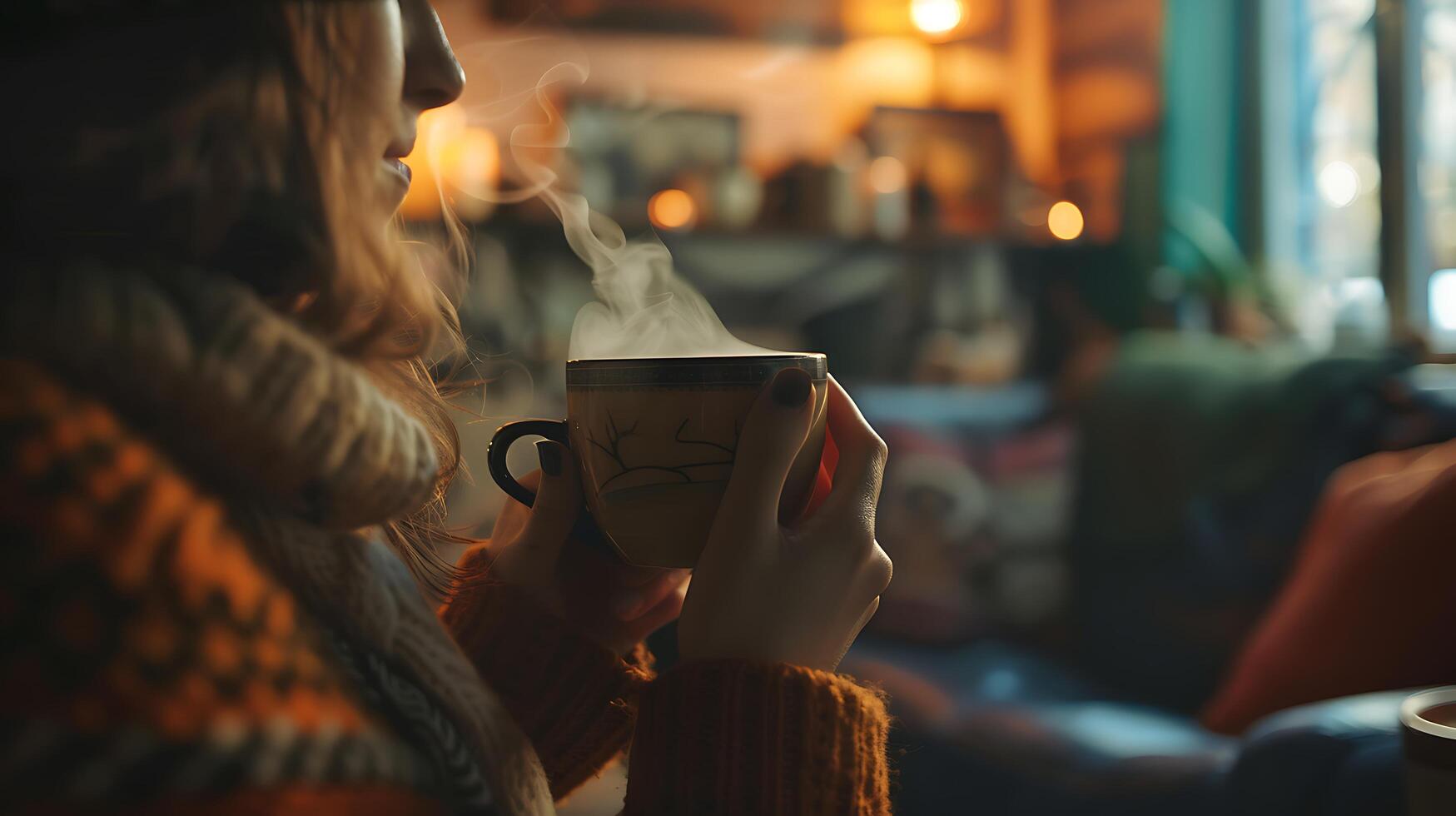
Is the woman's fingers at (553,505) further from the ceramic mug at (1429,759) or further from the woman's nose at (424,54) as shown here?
the ceramic mug at (1429,759)

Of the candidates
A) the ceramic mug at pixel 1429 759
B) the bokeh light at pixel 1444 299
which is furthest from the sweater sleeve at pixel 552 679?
the bokeh light at pixel 1444 299

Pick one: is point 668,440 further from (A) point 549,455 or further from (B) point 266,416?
(B) point 266,416

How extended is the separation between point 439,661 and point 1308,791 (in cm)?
100

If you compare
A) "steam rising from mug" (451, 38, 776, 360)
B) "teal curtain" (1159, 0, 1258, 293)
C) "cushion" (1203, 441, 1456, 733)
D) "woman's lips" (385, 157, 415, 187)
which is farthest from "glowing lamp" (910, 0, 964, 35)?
"woman's lips" (385, 157, 415, 187)

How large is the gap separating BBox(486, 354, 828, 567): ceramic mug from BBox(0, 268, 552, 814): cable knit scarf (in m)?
0.13

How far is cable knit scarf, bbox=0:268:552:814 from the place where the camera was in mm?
306

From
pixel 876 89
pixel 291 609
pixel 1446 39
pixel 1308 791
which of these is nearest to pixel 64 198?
pixel 291 609

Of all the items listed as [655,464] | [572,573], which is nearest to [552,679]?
[572,573]

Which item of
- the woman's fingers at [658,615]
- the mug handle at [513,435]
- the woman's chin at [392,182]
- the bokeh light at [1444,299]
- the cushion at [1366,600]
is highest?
the woman's chin at [392,182]

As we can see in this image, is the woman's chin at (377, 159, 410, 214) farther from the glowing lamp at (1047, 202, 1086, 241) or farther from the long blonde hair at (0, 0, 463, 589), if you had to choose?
the glowing lamp at (1047, 202, 1086, 241)

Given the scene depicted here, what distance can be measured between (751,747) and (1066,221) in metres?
3.25

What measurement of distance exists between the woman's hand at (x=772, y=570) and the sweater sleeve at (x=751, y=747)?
2 cm

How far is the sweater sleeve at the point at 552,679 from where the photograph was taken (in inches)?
24.8

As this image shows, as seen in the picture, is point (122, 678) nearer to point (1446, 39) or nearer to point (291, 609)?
point (291, 609)
